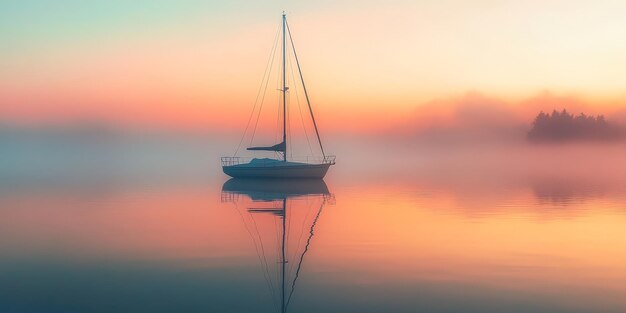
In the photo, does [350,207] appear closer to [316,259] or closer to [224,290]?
[316,259]

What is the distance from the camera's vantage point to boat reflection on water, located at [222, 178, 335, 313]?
675 inches

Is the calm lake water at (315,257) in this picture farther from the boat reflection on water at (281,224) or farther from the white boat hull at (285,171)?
the white boat hull at (285,171)

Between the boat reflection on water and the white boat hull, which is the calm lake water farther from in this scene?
the white boat hull

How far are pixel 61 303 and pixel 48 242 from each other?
35.0ft

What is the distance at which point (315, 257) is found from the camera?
20.5 metres

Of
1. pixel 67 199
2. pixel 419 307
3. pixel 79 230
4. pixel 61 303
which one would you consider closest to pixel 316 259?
pixel 419 307

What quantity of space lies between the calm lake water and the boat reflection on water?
0.29 ft

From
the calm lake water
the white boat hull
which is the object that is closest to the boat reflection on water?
the calm lake water

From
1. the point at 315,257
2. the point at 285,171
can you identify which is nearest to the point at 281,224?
the point at 315,257

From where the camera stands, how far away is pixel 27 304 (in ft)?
46.4

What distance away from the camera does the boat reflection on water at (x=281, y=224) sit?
56.3ft

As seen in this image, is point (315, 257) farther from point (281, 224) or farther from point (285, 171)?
point (285, 171)

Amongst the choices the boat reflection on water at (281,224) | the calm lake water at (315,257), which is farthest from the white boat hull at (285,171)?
the calm lake water at (315,257)

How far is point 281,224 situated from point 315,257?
9235mm
